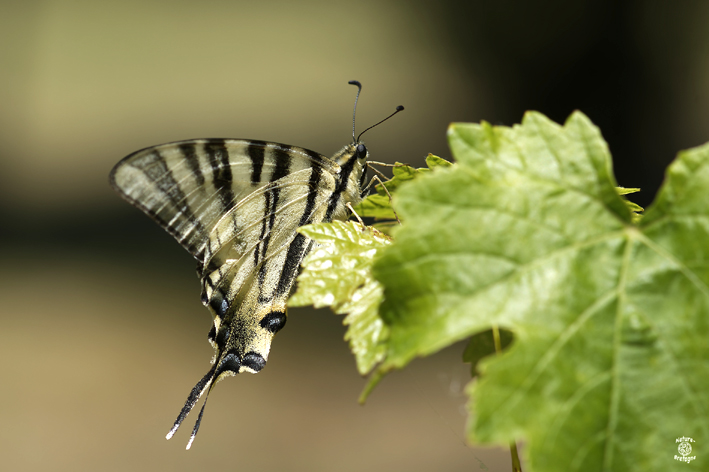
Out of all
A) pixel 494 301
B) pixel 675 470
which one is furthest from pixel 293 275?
pixel 675 470

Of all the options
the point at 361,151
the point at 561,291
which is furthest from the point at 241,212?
the point at 561,291

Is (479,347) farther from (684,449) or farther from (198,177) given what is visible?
(198,177)

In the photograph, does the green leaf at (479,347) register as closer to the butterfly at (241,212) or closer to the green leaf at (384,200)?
the green leaf at (384,200)

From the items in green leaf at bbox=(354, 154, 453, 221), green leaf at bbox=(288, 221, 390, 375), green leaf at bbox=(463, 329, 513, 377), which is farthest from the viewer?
green leaf at bbox=(354, 154, 453, 221)

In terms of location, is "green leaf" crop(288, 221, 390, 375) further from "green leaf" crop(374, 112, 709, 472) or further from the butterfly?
the butterfly

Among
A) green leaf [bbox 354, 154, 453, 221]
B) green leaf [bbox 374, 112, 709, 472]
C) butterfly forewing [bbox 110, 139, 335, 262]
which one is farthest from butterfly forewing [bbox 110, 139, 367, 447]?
green leaf [bbox 374, 112, 709, 472]

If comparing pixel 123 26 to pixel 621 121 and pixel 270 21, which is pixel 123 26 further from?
pixel 621 121
